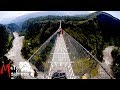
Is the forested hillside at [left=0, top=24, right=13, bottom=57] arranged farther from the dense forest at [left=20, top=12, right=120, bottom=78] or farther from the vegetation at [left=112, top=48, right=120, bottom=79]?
the vegetation at [left=112, top=48, right=120, bottom=79]

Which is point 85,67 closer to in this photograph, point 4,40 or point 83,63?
point 83,63

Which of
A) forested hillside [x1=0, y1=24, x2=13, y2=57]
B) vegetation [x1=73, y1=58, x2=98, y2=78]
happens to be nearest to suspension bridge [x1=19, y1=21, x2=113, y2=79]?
vegetation [x1=73, y1=58, x2=98, y2=78]

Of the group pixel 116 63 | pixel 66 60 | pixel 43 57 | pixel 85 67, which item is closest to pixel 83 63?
pixel 85 67

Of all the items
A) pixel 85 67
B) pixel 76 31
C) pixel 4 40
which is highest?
pixel 76 31

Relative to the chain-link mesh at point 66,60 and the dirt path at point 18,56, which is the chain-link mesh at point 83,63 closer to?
the chain-link mesh at point 66,60
